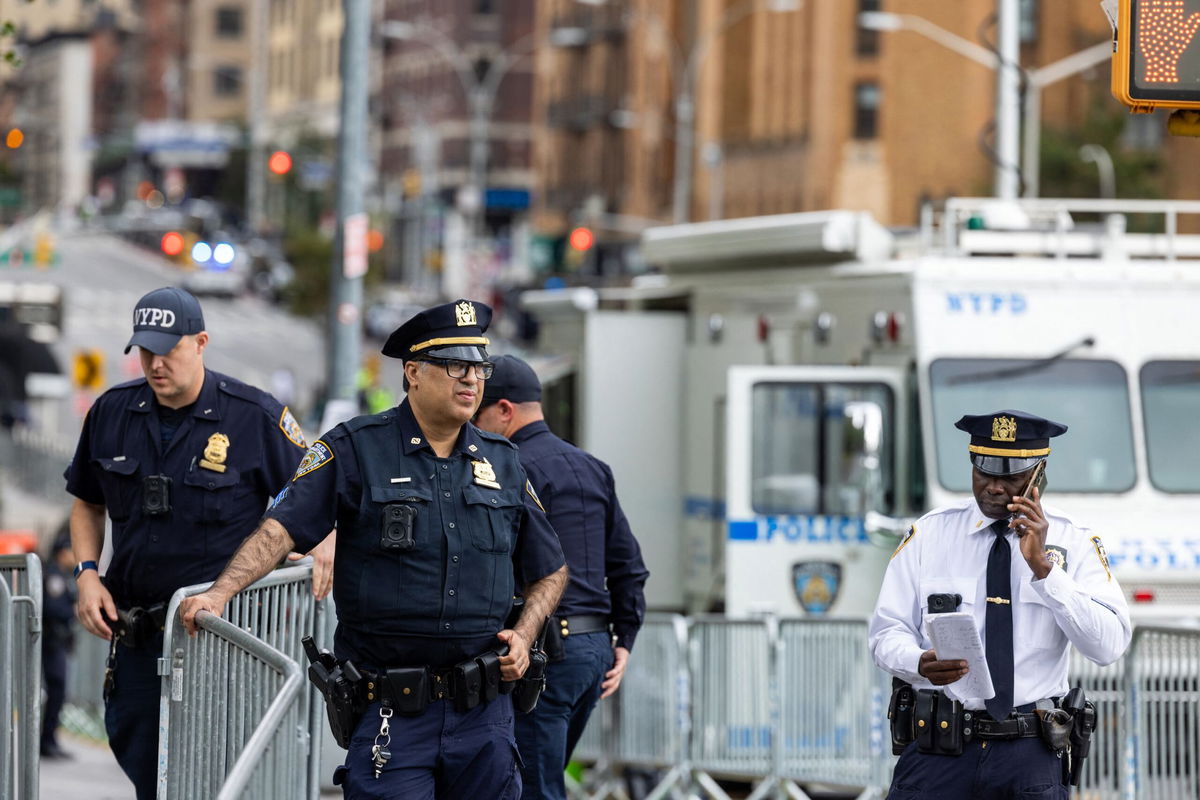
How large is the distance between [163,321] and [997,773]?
2966 mm

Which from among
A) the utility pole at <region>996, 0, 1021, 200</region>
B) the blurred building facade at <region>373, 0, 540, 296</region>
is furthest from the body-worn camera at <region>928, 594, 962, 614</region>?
the blurred building facade at <region>373, 0, 540, 296</region>

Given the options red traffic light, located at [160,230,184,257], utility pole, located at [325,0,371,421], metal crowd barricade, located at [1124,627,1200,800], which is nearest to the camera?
metal crowd barricade, located at [1124,627,1200,800]

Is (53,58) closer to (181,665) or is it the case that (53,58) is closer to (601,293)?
(601,293)

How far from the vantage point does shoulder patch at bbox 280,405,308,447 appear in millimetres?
7215

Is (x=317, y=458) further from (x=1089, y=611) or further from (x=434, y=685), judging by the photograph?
(x=1089, y=611)

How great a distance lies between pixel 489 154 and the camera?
98250 millimetres

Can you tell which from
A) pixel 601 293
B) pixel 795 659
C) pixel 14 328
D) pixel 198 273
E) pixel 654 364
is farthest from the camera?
pixel 198 273

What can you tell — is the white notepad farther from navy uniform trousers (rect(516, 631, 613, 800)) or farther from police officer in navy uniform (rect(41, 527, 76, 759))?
police officer in navy uniform (rect(41, 527, 76, 759))

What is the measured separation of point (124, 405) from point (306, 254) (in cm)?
5643

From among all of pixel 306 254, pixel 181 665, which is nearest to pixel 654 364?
pixel 181 665

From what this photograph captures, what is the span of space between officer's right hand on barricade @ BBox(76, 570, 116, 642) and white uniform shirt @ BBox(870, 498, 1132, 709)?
2.42m

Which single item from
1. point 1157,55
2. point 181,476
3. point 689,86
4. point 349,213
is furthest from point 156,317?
point 689,86

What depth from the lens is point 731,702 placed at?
37.4ft

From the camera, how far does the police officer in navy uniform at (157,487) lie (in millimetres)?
6895
